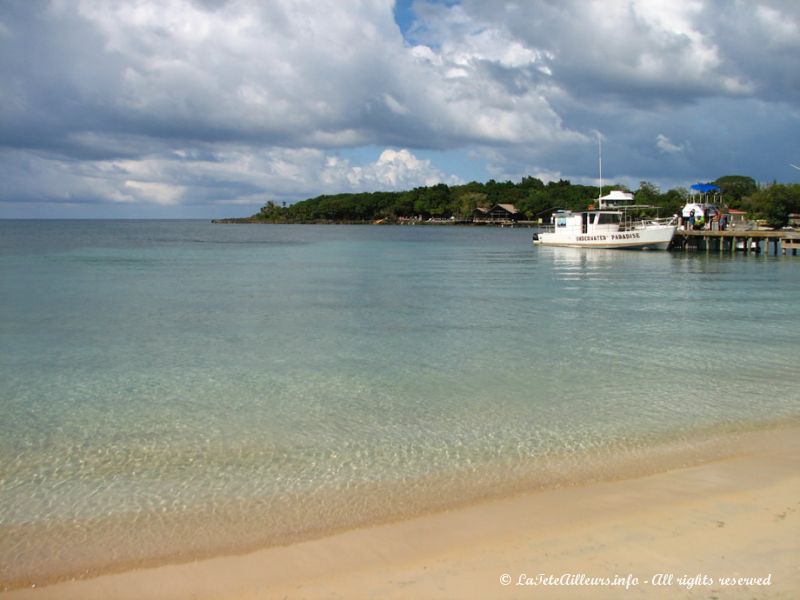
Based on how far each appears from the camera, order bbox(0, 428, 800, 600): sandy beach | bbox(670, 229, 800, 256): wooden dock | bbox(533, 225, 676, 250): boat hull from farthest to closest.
Answer: bbox(533, 225, 676, 250): boat hull, bbox(670, 229, 800, 256): wooden dock, bbox(0, 428, 800, 600): sandy beach

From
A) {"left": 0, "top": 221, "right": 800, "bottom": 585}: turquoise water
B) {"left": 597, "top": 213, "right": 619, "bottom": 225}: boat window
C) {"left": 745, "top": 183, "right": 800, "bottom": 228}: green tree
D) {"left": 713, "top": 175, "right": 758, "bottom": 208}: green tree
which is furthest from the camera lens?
{"left": 713, "top": 175, "right": 758, "bottom": 208}: green tree

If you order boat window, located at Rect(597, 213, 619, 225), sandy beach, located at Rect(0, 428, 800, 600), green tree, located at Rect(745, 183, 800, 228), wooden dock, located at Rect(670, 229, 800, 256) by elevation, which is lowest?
sandy beach, located at Rect(0, 428, 800, 600)

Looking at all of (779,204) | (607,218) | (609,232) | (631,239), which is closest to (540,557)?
(631,239)

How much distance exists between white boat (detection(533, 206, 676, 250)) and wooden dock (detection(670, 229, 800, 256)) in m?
1.90

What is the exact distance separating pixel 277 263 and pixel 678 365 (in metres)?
34.2

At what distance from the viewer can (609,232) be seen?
56594 mm

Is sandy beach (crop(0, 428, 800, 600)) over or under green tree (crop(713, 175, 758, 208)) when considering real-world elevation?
under

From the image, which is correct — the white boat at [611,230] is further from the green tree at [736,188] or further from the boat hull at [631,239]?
the green tree at [736,188]

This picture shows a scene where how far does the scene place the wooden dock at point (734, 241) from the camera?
51.1 metres

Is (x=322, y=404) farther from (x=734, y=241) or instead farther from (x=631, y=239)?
(x=734, y=241)

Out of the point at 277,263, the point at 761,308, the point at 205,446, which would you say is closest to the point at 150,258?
the point at 277,263

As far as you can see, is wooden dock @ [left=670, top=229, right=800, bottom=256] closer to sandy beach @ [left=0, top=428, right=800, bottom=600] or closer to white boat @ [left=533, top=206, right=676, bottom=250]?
white boat @ [left=533, top=206, right=676, bottom=250]

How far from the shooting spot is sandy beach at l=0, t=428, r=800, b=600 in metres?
5.08

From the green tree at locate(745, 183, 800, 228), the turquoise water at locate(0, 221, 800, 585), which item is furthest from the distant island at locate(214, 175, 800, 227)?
the turquoise water at locate(0, 221, 800, 585)
